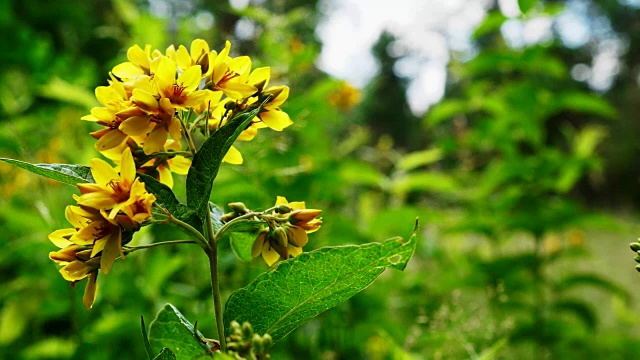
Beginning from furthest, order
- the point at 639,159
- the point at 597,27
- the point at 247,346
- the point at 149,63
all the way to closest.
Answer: the point at 597,27, the point at 639,159, the point at 149,63, the point at 247,346

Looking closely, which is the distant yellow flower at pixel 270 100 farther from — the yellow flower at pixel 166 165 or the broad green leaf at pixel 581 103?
the broad green leaf at pixel 581 103

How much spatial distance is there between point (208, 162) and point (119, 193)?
0.08 meters

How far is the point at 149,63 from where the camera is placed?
0.59m

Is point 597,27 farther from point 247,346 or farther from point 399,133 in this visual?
point 247,346

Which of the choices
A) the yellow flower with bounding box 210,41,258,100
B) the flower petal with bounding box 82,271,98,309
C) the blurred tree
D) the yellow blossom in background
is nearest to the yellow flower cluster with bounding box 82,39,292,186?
the yellow flower with bounding box 210,41,258,100

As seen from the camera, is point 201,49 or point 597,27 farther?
point 597,27

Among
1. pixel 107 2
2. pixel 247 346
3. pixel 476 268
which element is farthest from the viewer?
pixel 107 2

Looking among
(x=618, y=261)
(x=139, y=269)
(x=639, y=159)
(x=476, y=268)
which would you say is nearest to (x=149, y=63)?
(x=139, y=269)

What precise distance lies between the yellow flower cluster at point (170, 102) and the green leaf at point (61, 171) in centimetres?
3

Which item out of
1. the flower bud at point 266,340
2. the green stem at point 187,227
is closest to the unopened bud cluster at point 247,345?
the flower bud at point 266,340

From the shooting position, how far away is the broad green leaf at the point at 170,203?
0.53 m

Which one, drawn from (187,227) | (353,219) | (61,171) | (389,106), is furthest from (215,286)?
(389,106)

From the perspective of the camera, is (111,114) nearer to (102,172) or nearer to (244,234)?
(102,172)

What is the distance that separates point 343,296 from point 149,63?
300mm
